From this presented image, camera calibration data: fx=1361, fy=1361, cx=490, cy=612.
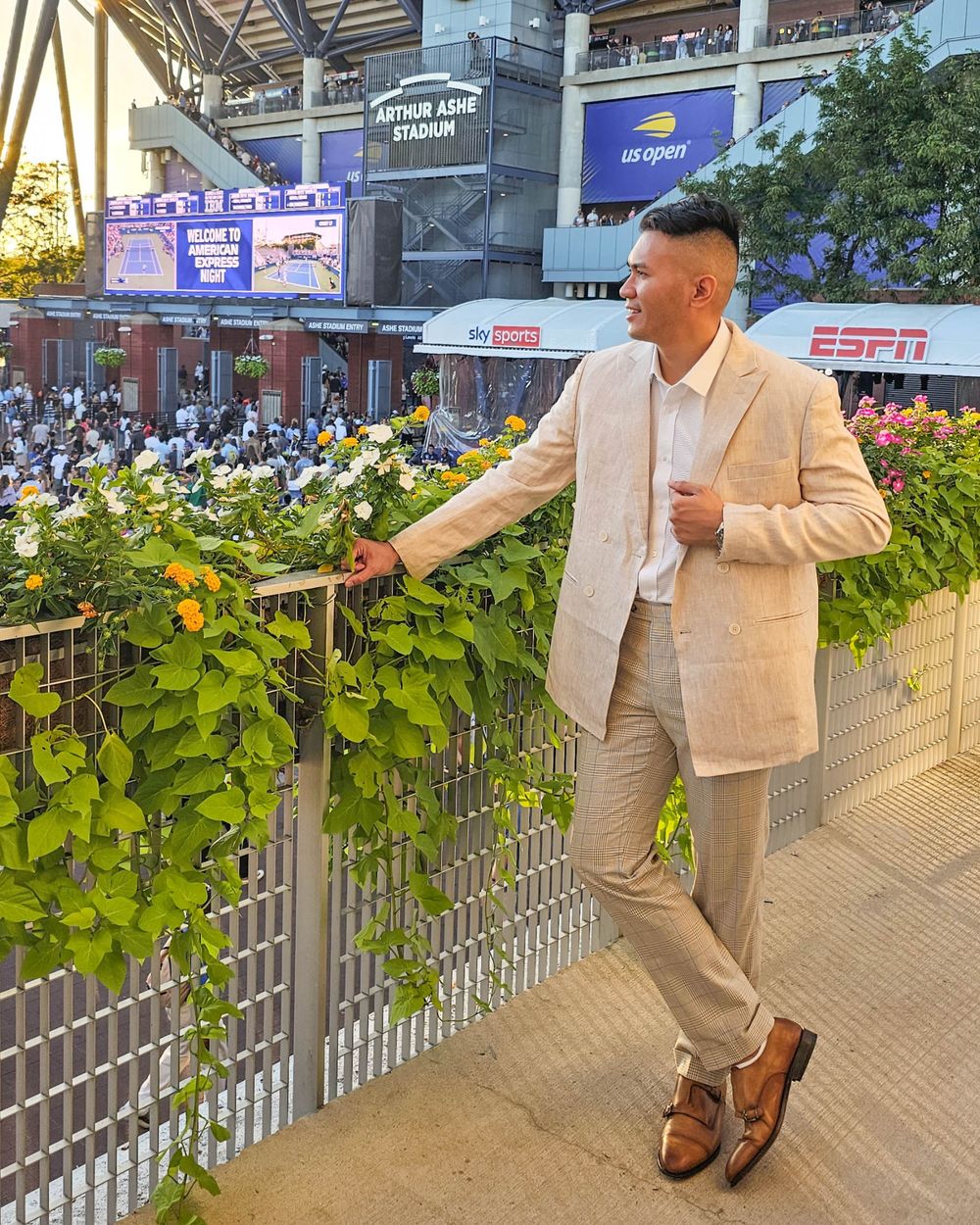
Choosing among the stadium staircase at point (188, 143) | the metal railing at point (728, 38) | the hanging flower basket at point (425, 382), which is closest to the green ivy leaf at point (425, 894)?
the hanging flower basket at point (425, 382)

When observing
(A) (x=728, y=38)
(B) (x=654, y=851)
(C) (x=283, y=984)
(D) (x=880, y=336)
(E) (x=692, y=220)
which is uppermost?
(A) (x=728, y=38)

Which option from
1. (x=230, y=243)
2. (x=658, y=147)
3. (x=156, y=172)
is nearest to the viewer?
(x=658, y=147)

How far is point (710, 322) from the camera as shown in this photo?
2346 mm

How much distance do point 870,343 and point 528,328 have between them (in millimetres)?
6447

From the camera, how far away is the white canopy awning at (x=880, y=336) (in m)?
19.7

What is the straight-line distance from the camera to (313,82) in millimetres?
44938

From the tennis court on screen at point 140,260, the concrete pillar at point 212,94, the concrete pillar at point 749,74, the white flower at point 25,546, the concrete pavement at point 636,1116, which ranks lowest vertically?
the concrete pavement at point 636,1116

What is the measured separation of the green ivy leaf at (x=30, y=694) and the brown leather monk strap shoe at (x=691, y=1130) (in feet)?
4.52

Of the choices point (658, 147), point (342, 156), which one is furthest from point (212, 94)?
point (658, 147)

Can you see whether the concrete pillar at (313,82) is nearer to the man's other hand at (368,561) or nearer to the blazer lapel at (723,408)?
the man's other hand at (368,561)

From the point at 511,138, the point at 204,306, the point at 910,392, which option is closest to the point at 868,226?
the point at 910,392

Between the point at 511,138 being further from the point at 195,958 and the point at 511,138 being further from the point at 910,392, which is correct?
the point at 195,958

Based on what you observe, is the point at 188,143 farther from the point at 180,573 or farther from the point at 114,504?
the point at 180,573

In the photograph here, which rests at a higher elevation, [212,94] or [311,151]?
[212,94]
